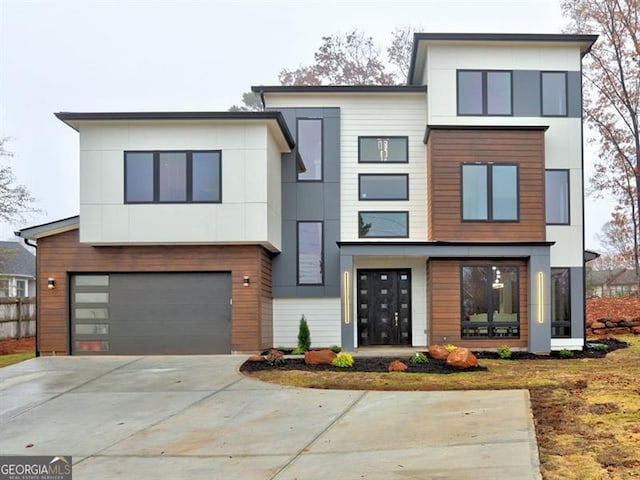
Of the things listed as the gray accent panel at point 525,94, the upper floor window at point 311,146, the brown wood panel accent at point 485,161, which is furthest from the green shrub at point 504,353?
the upper floor window at point 311,146

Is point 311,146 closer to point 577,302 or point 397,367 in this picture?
point 397,367

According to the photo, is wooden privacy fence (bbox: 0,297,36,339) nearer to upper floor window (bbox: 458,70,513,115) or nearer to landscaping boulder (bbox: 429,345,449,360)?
landscaping boulder (bbox: 429,345,449,360)

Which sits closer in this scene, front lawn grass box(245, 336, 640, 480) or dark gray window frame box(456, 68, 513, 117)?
front lawn grass box(245, 336, 640, 480)

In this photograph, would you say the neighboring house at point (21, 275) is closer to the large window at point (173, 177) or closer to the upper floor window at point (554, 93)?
the large window at point (173, 177)

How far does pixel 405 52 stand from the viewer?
3164 centimetres

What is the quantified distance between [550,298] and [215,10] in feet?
41.6

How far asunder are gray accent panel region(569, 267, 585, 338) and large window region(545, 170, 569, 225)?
1304mm

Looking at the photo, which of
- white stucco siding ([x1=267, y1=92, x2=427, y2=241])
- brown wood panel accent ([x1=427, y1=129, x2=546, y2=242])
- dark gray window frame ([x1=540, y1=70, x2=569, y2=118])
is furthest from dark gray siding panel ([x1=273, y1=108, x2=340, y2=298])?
dark gray window frame ([x1=540, y1=70, x2=569, y2=118])

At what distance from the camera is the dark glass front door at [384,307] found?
17.1 metres

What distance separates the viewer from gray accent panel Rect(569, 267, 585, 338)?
54.1 feet

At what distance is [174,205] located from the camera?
580 inches

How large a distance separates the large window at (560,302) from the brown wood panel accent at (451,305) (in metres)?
1.10

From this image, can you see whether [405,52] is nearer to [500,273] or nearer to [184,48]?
[184,48]

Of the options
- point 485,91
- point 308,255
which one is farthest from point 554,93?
point 308,255
